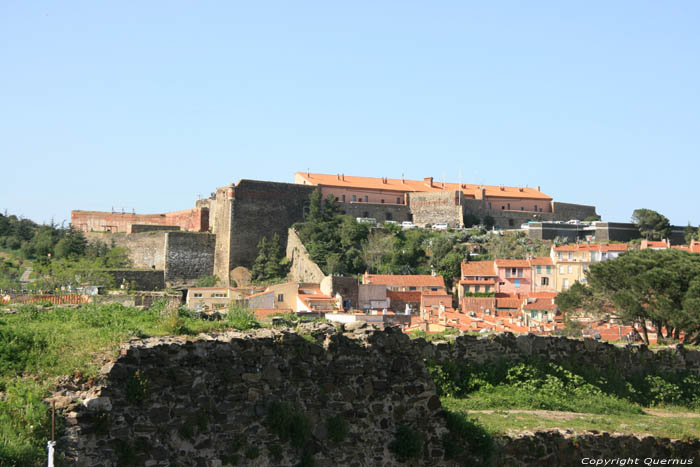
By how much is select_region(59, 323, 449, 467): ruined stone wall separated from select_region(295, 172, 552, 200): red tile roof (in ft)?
185

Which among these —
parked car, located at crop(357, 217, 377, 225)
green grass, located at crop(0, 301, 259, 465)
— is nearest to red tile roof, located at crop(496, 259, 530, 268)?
parked car, located at crop(357, 217, 377, 225)

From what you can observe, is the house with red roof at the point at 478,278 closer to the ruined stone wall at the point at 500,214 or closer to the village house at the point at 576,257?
the village house at the point at 576,257

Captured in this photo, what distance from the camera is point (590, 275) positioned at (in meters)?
37.0

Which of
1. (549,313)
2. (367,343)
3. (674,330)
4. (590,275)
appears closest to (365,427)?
(367,343)

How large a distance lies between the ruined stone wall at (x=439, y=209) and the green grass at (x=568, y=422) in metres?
53.9

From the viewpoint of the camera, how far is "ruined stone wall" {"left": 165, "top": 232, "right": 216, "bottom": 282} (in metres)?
58.3

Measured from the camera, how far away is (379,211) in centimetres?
6606

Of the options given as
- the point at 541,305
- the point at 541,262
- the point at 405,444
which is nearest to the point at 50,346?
the point at 405,444

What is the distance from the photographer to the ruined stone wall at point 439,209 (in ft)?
218

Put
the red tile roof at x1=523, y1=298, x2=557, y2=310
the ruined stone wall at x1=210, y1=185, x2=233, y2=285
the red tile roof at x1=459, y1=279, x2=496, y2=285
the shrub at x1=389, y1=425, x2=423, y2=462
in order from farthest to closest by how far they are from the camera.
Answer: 1. the ruined stone wall at x1=210, y1=185, x2=233, y2=285
2. the red tile roof at x1=459, y1=279, x2=496, y2=285
3. the red tile roof at x1=523, y1=298, x2=557, y2=310
4. the shrub at x1=389, y1=425, x2=423, y2=462

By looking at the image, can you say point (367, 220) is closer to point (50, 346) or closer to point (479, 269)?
point (479, 269)

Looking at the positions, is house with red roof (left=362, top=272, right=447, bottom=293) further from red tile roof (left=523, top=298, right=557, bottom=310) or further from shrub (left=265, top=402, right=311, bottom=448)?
shrub (left=265, top=402, right=311, bottom=448)

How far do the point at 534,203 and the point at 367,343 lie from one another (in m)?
63.5

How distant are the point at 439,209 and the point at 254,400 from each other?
194 feet
